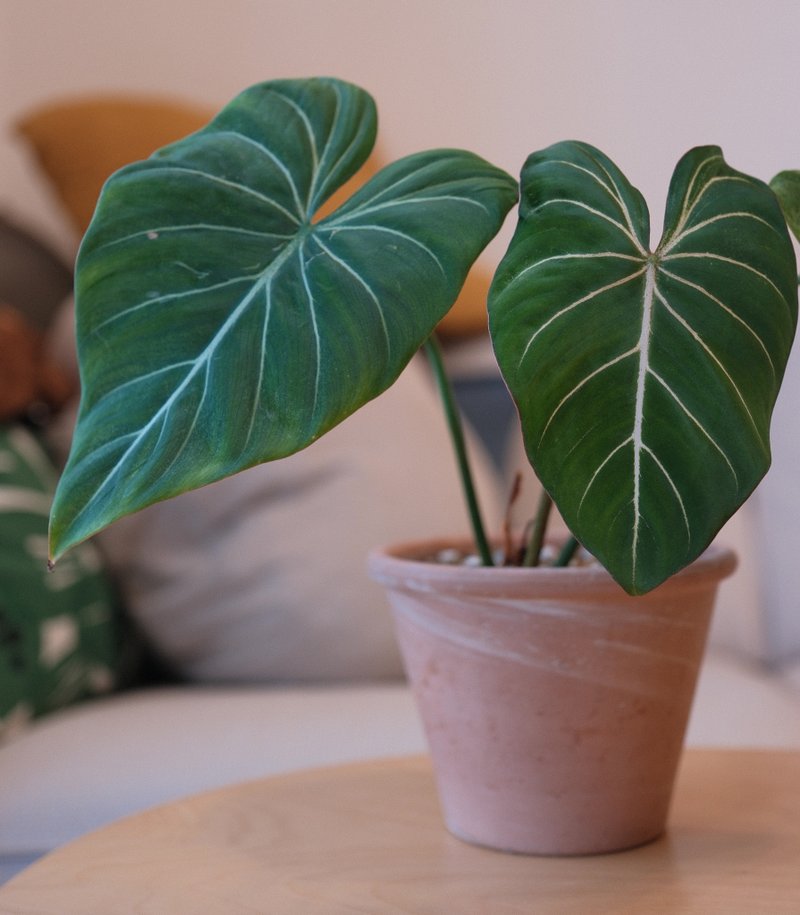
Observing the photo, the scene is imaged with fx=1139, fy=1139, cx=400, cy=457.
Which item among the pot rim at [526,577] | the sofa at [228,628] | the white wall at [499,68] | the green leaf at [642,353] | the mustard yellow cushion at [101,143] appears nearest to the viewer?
the green leaf at [642,353]

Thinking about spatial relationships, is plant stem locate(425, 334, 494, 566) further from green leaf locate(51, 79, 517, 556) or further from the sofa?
the sofa

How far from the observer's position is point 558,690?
0.57 metres

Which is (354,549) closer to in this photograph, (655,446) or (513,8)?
(513,8)

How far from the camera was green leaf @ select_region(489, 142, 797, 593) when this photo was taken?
0.43 meters

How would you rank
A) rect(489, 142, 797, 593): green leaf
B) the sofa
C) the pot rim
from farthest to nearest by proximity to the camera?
the sofa, the pot rim, rect(489, 142, 797, 593): green leaf

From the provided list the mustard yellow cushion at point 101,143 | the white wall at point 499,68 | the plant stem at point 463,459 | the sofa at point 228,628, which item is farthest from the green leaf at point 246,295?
the mustard yellow cushion at point 101,143

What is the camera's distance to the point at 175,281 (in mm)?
508

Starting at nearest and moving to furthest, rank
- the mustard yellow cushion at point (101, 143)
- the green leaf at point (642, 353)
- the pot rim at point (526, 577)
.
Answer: the green leaf at point (642, 353)
the pot rim at point (526, 577)
the mustard yellow cushion at point (101, 143)

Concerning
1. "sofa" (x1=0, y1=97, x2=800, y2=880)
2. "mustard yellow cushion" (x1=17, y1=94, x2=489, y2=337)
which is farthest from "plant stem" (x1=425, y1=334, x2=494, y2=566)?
"mustard yellow cushion" (x1=17, y1=94, x2=489, y2=337)

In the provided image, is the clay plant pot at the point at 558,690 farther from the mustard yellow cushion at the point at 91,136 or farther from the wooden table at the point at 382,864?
the mustard yellow cushion at the point at 91,136

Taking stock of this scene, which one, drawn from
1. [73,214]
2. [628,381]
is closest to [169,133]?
[73,214]

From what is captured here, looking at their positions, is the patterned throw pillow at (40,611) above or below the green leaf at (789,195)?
below

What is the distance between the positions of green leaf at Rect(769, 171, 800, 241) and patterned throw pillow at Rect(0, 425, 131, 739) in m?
0.74

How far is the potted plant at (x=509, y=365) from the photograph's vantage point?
445 millimetres
